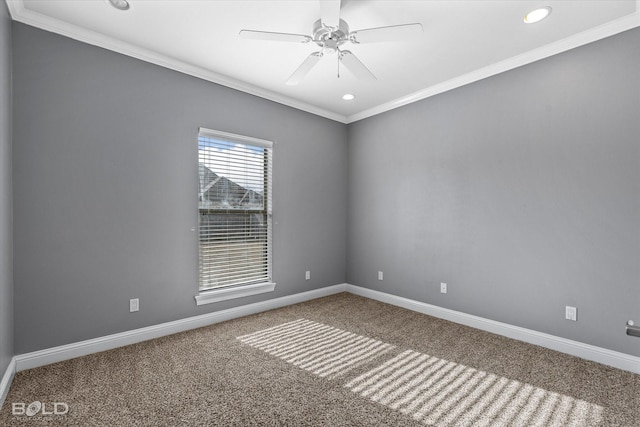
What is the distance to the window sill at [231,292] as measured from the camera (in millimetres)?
3316

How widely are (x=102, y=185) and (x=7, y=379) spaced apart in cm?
150

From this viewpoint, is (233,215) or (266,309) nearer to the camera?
(233,215)

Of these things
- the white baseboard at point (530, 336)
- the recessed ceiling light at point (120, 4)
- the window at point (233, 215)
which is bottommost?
the white baseboard at point (530, 336)

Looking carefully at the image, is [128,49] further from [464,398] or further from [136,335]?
[464,398]

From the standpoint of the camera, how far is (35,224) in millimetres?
2404

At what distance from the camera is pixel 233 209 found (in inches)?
142

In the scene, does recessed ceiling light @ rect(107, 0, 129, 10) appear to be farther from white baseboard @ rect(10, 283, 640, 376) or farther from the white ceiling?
white baseboard @ rect(10, 283, 640, 376)

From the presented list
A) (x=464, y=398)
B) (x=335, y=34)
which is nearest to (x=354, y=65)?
(x=335, y=34)

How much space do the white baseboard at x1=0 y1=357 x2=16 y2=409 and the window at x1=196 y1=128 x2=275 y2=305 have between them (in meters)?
1.39

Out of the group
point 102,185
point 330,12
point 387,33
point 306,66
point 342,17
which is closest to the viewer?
point 330,12

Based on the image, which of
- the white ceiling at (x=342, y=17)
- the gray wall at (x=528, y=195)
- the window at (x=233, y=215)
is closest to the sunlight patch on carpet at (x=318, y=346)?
the window at (x=233, y=215)

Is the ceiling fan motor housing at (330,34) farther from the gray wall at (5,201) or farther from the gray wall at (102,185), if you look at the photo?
the gray wall at (5,201)

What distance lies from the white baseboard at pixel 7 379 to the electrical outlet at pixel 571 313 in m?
4.21

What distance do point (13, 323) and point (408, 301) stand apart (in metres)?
3.81
